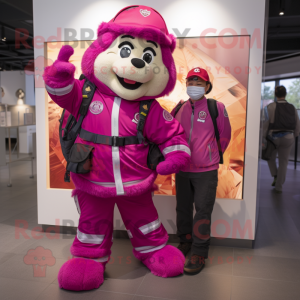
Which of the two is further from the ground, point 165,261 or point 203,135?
point 203,135

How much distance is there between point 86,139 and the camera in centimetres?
215

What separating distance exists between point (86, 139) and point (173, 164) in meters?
0.59

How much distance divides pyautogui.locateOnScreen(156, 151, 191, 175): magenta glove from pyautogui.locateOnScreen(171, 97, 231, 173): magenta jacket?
0.89 feet

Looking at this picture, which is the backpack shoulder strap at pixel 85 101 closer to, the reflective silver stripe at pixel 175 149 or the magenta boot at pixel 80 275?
the reflective silver stripe at pixel 175 149

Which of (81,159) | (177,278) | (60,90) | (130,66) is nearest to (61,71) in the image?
(60,90)

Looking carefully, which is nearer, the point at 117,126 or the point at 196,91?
the point at 117,126

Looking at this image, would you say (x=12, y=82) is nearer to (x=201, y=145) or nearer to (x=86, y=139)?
(x=86, y=139)

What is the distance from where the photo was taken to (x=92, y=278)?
217 centimetres

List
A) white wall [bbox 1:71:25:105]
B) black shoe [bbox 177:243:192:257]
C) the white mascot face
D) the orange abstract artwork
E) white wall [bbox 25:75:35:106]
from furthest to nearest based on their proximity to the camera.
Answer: white wall [bbox 25:75:35:106] < white wall [bbox 1:71:25:105] < the orange abstract artwork < black shoe [bbox 177:243:192:257] < the white mascot face

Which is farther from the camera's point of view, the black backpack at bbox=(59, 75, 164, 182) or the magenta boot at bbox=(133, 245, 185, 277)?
the magenta boot at bbox=(133, 245, 185, 277)

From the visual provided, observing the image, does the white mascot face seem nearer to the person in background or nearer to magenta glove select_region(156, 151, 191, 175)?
magenta glove select_region(156, 151, 191, 175)

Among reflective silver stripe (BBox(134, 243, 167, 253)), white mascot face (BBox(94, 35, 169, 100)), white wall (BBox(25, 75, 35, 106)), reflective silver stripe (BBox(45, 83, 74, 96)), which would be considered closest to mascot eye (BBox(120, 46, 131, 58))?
white mascot face (BBox(94, 35, 169, 100))

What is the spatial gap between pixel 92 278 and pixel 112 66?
138cm

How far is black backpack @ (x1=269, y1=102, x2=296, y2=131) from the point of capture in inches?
193
